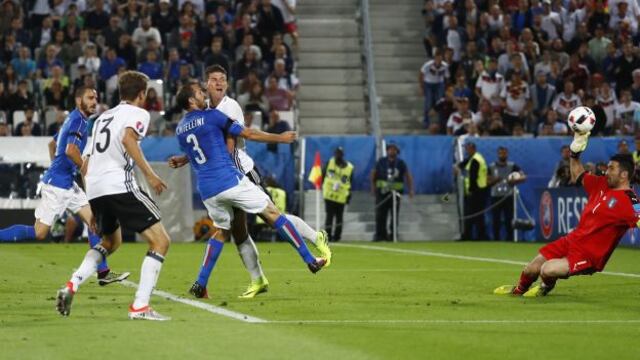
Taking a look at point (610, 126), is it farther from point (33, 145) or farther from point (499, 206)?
point (33, 145)

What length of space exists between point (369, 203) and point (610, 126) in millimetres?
5757

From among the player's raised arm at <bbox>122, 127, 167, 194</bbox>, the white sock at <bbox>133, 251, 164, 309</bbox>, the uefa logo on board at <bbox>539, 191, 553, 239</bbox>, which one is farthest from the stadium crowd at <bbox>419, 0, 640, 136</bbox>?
the white sock at <bbox>133, 251, 164, 309</bbox>

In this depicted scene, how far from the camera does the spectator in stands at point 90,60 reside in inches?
1211

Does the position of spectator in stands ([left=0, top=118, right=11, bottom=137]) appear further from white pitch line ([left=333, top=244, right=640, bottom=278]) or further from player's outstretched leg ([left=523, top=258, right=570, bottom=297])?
player's outstretched leg ([left=523, top=258, right=570, bottom=297])

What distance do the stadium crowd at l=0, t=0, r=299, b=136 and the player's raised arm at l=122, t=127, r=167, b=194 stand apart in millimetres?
17944

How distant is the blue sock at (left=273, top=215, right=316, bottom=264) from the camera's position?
44.2ft

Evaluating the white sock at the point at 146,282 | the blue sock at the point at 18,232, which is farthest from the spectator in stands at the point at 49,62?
the white sock at the point at 146,282

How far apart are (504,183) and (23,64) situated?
11.1m

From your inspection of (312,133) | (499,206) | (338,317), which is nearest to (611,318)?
(338,317)

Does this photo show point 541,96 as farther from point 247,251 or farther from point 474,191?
point 247,251

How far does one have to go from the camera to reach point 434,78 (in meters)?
32.3

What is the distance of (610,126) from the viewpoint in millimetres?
31047

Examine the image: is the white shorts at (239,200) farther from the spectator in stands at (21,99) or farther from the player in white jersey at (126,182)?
the spectator in stands at (21,99)

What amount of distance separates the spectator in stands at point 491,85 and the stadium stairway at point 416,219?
2652mm
